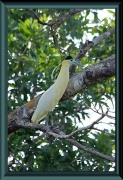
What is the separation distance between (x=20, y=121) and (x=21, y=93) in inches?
31.0

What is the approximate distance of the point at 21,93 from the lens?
337 centimetres

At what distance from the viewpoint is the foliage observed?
3.00 meters

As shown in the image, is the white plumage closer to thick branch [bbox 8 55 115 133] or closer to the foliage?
thick branch [bbox 8 55 115 133]

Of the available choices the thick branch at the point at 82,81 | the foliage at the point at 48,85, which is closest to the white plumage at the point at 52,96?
the thick branch at the point at 82,81

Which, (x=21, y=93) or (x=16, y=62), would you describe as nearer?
(x=21, y=93)

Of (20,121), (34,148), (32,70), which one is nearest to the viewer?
(20,121)

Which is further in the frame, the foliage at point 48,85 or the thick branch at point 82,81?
the foliage at point 48,85

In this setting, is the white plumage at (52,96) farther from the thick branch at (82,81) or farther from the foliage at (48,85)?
the foliage at (48,85)

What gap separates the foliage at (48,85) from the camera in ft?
9.84

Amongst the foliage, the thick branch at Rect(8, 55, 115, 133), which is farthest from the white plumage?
the foliage

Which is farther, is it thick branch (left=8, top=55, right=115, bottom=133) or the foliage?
the foliage

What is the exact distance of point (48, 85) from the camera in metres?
3.34
